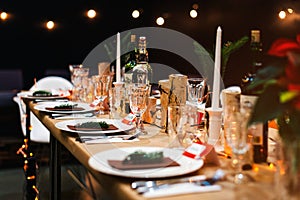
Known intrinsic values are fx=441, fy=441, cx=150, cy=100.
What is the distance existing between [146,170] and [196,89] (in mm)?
795

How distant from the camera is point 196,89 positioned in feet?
6.28

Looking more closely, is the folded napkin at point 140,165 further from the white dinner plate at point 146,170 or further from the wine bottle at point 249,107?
the wine bottle at point 249,107

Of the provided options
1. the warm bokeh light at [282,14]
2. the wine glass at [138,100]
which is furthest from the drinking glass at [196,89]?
the warm bokeh light at [282,14]

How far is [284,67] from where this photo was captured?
0.99 metres

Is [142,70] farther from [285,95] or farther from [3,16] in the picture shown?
[3,16]

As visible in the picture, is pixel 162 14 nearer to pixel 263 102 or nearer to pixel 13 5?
pixel 13 5

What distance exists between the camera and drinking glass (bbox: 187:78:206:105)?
1894mm

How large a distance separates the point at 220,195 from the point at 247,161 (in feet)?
0.87

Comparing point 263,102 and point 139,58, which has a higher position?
point 139,58

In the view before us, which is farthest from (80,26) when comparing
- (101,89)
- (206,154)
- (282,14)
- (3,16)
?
(206,154)

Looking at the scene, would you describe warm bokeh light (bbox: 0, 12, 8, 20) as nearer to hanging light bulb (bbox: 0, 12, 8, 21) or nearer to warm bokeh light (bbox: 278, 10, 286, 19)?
hanging light bulb (bbox: 0, 12, 8, 21)

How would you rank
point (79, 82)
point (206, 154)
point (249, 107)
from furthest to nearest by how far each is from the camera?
point (79, 82) < point (206, 154) < point (249, 107)

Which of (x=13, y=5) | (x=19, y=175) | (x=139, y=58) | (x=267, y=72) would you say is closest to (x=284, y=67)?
(x=267, y=72)

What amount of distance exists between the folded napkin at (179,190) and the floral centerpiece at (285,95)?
193mm
